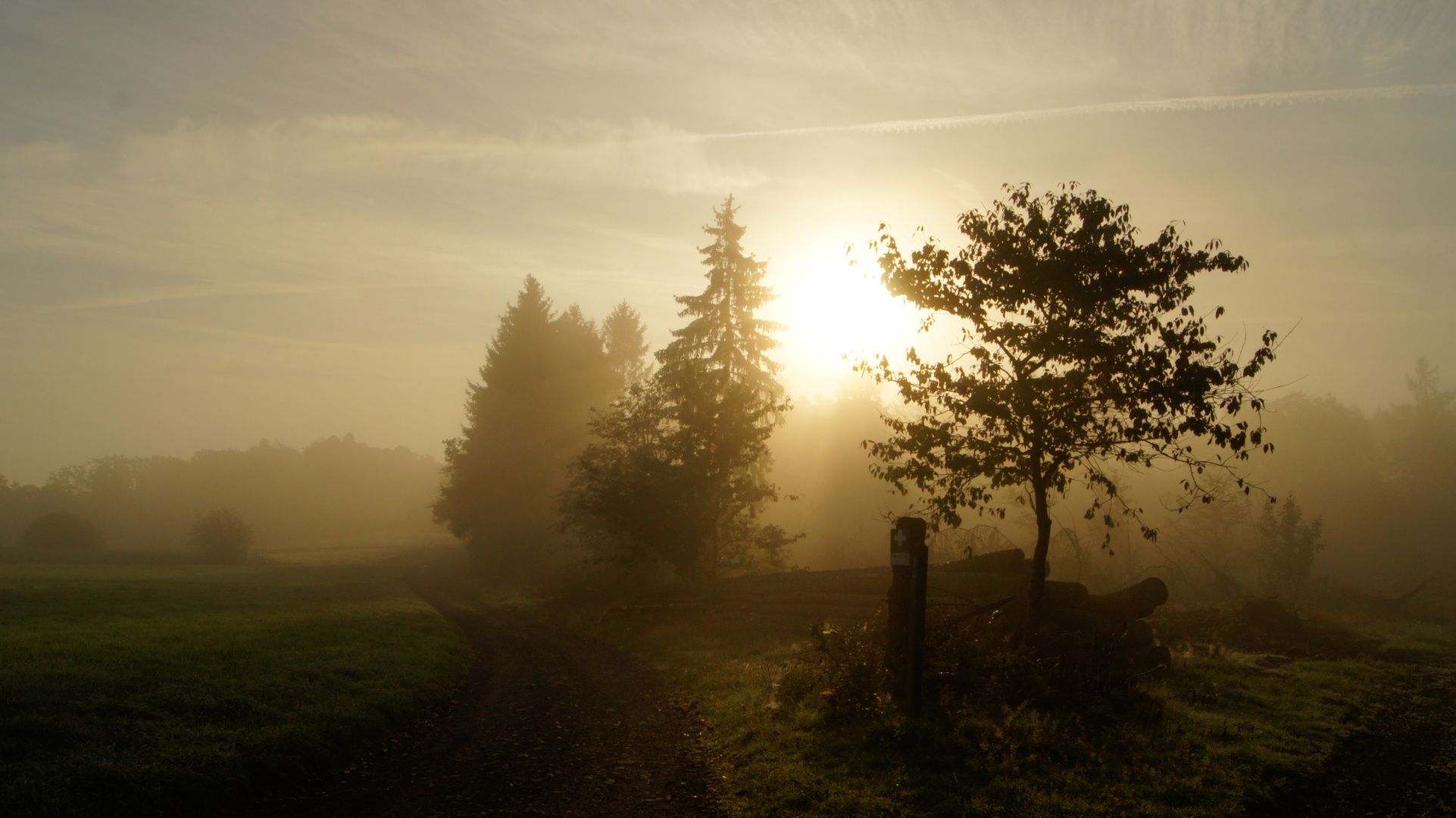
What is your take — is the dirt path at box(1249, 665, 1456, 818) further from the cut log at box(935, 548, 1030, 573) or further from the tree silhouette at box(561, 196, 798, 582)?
the tree silhouette at box(561, 196, 798, 582)

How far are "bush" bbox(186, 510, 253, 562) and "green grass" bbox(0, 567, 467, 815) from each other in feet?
141

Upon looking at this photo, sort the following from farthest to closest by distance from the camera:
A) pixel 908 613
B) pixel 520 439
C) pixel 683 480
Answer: pixel 520 439, pixel 683 480, pixel 908 613

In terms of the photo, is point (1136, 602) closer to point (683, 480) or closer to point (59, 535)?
point (683, 480)

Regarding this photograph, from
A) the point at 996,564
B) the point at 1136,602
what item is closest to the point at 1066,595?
the point at 1136,602

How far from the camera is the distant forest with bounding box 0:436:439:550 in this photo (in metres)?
97.3

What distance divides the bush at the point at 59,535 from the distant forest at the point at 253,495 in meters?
13.2

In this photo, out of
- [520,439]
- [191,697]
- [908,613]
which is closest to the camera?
[191,697]

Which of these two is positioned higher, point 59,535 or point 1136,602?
point 1136,602

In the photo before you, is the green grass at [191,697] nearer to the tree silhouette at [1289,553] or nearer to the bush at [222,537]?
the tree silhouette at [1289,553]

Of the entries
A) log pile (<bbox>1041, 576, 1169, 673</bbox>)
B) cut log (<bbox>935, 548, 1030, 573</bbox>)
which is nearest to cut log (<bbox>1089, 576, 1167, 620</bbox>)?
log pile (<bbox>1041, 576, 1169, 673</bbox>)

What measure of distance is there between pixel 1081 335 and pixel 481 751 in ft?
33.8

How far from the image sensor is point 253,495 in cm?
12338

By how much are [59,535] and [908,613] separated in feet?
270

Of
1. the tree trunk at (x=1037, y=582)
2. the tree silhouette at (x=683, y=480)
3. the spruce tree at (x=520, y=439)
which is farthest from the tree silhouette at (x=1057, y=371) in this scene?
the spruce tree at (x=520, y=439)
